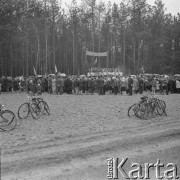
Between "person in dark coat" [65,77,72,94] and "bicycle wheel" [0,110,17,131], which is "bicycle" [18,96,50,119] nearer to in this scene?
"bicycle wheel" [0,110,17,131]

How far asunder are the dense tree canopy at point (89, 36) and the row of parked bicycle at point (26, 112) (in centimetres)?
3419

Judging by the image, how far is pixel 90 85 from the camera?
98.2ft

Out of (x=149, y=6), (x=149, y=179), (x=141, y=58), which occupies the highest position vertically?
(x=149, y=6)

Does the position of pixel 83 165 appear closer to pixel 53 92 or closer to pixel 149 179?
pixel 149 179

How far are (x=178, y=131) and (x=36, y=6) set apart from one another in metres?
43.9

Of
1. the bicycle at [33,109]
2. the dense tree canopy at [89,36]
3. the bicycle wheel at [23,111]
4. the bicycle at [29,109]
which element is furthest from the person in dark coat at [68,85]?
the dense tree canopy at [89,36]

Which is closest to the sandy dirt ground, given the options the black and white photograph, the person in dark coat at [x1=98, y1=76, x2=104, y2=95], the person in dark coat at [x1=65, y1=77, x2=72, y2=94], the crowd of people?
the black and white photograph

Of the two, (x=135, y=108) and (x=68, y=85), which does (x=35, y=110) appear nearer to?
(x=135, y=108)

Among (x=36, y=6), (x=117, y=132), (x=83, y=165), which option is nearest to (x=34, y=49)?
(x=36, y=6)

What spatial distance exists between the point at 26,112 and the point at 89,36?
4869cm

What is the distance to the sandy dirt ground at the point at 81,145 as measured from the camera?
23.4 ft

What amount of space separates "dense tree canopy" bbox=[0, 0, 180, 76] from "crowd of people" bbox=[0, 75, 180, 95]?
19026 mm

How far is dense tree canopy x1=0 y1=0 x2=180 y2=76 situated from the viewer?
52500 mm

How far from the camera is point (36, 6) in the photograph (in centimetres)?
5112
